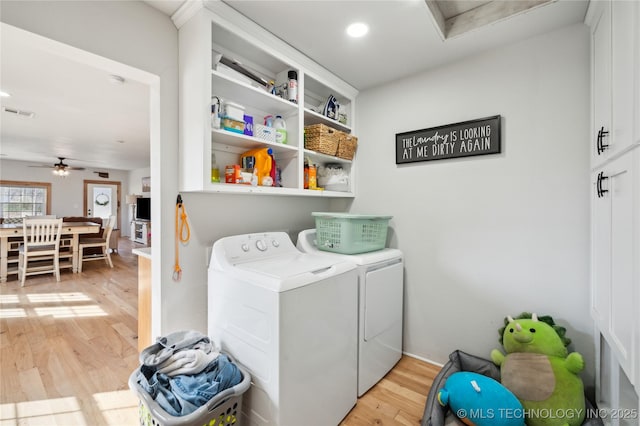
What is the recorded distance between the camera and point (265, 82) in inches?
70.9

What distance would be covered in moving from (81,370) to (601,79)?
364 cm

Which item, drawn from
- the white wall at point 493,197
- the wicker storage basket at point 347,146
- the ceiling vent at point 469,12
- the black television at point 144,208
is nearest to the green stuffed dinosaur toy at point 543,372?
the white wall at point 493,197

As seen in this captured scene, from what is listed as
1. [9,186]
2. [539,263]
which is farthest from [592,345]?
[9,186]

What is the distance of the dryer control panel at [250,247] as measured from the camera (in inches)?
61.6

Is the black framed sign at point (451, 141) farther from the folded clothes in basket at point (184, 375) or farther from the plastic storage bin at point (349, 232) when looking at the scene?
the folded clothes in basket at point (184, 375)

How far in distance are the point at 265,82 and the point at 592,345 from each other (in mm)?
2521

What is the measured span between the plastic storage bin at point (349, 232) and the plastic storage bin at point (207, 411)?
939 mm

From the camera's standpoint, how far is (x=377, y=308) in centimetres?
183

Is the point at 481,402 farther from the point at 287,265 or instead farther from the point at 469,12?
the point at 469,12

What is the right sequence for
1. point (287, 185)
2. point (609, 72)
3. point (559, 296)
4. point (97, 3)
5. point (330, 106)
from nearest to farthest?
point (609, 72), point (97, 3), point (559, 296), point (287, 185), point (330, 106)

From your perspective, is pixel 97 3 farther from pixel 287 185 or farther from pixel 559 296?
pixel 559 296

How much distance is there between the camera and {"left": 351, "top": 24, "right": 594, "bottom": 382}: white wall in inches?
63.0

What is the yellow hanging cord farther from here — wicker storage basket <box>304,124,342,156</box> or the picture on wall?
the picture on wall

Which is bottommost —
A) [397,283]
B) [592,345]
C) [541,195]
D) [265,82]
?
[592,345]
